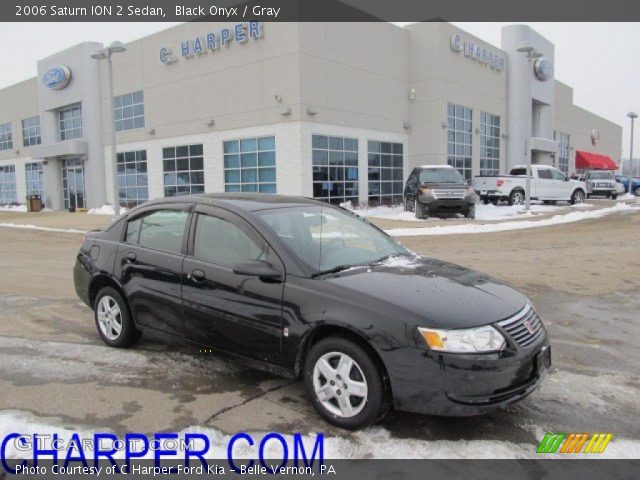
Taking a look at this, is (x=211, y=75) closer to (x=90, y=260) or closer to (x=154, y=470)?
(x=90, y=260)

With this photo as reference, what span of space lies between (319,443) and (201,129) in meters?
24.2

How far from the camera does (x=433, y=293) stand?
12.3 feet

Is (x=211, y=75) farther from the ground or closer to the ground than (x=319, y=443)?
farther from the ground

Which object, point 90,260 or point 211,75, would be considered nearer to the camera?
point 90,260

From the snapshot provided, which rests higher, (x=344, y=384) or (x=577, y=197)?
(x=577, y=197)

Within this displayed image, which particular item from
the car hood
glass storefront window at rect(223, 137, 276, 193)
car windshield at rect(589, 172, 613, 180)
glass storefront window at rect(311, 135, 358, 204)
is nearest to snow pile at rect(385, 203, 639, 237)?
glass storefront window at rect(311, 135, 358, 204)

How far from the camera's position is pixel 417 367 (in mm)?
3381

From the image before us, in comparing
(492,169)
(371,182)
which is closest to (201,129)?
(371,182)

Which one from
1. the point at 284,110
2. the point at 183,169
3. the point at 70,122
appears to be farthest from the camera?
the point at 70,122

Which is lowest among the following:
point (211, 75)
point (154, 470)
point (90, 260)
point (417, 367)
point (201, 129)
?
point (154, 470)

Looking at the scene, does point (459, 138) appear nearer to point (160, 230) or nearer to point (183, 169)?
point (183, 169)

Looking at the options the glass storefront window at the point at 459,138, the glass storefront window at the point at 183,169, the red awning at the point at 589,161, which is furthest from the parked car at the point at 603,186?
the glass storefront window at the point at 183,169

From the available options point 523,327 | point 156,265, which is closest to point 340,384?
point 523,327

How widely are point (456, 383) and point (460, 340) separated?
0.26 meters
